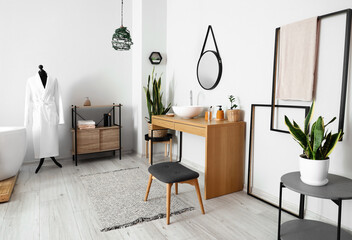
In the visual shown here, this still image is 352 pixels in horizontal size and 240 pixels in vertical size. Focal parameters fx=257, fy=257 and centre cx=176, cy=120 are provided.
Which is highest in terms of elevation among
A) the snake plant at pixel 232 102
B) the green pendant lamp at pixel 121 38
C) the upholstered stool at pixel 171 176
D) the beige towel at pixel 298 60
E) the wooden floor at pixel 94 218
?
the green pendant lamp at pixel 121 38

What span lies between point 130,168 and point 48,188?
1.15m

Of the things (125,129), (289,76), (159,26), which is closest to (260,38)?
(289,76)

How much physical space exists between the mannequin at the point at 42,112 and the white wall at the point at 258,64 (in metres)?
1.93

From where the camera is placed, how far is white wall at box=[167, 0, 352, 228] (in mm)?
2066

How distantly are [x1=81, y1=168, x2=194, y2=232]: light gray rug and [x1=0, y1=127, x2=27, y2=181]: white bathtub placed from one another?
804mm

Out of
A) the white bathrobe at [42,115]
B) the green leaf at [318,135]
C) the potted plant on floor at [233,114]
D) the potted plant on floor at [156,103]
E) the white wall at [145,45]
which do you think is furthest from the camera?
the white wall at [145,45]

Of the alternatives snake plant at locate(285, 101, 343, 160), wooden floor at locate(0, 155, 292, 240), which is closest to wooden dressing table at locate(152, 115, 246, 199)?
wooden floor at locate(0, 155, 292, 240)

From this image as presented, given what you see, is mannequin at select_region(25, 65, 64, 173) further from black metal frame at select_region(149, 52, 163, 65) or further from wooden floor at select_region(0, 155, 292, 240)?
black metal frame at select_region(149, 52, 163, 65)

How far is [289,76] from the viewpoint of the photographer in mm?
2338

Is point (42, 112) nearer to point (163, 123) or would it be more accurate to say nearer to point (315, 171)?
point (163, 123)

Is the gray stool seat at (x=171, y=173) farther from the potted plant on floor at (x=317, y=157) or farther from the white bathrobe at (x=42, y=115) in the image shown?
the white bathrobe at (x=42, y=115)

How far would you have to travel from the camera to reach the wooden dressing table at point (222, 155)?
8.91 feet

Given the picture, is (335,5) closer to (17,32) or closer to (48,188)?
(48,188)

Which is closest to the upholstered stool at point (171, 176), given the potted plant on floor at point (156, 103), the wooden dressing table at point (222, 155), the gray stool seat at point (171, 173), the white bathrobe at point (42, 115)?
the gray stool seat at point (171, 173)
